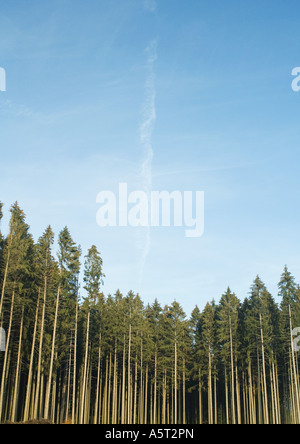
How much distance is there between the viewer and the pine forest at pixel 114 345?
129 feet

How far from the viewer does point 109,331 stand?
180ft

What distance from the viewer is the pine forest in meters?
39.5

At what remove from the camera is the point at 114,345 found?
56.2 meters

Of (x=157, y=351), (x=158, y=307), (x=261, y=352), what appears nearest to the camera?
(x=261, y=352)

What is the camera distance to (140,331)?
58.4 meters

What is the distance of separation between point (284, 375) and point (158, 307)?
2194 centimetres

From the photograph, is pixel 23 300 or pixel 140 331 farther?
pixel 140 331

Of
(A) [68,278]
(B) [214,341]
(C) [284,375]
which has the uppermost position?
(A) [68,278]

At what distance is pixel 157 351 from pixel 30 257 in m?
27.8
